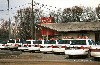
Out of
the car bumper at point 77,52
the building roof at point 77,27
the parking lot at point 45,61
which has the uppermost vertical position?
the building roof at point 77,27

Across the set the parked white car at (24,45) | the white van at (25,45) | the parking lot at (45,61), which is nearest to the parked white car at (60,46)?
the parking lot at (45,61)

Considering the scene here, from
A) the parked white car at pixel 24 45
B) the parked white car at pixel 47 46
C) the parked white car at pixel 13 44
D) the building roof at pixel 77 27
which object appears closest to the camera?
the parked white car at pixel 47 46

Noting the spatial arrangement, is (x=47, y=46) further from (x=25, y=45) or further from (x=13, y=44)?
(x=13, y=44)

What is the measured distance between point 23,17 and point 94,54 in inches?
2904

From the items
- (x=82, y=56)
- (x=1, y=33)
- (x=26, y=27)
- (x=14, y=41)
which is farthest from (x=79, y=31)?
(x=1, y=33)

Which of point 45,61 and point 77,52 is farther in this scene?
point 77,52

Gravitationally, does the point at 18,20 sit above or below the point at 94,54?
above

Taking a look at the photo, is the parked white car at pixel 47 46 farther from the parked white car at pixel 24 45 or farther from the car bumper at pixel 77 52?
the car bumper at pixel 77 52

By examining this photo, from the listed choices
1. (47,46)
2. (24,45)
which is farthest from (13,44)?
(47,46)

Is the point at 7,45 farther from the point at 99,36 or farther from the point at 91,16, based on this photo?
the point at 91,16

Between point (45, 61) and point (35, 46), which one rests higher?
point (35, 46)

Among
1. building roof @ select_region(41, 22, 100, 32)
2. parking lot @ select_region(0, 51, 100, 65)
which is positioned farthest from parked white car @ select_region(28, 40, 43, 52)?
building roof @ select_region(41, 22, 100, 32)

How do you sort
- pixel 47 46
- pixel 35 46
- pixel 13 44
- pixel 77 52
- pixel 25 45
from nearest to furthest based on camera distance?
pixel 77 52 → pixel 47 46 → pixel 35 46 → pixel 25 45 → pixel 13 44

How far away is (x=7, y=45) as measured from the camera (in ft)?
140
